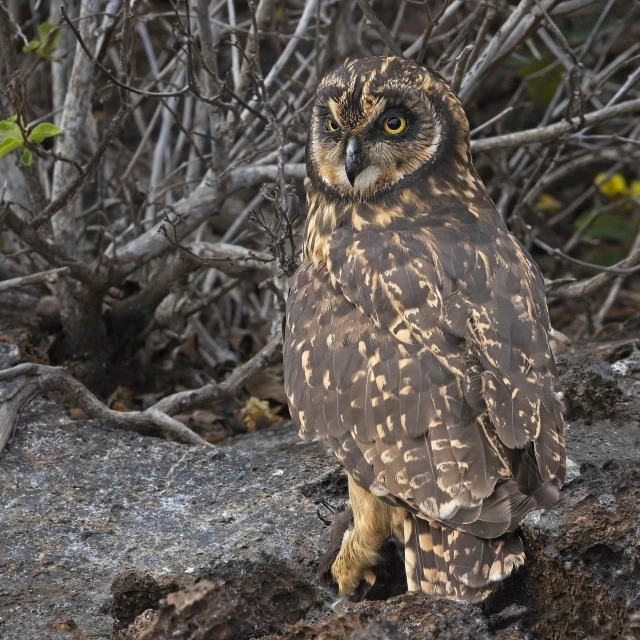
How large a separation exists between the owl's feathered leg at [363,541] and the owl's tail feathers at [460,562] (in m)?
0.30

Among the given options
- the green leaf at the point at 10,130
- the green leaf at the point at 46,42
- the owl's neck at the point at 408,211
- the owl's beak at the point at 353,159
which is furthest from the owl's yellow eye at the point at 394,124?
the green leaf at the point at 46,42

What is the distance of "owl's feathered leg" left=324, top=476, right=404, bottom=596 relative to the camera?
140 inches

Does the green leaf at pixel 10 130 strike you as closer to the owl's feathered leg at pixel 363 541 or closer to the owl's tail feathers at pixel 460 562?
the owl's feathered leg at pixel 363 541

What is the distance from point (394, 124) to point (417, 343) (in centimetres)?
95

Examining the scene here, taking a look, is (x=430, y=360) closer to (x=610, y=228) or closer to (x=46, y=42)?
(x=46, y=42)

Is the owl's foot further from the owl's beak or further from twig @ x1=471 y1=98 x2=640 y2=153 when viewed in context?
twig @ x1=471 y1=98 x2=640 y2=153

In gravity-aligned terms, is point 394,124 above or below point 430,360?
above

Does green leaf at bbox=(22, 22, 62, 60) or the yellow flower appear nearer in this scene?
green leaf at bbox=(22, 22, 62, 60)

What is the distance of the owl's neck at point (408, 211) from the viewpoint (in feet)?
13.2

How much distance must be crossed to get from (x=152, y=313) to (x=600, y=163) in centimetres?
472

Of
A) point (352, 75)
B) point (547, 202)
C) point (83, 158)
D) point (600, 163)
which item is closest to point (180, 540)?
point (352, 75)

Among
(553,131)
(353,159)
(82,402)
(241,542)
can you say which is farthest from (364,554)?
(553,131)

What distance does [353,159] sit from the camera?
3.91 metres

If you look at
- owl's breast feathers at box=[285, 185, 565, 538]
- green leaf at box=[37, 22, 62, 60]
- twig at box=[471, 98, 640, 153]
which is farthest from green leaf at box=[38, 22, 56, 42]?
twig at box=[471, 98, 640, 153]
